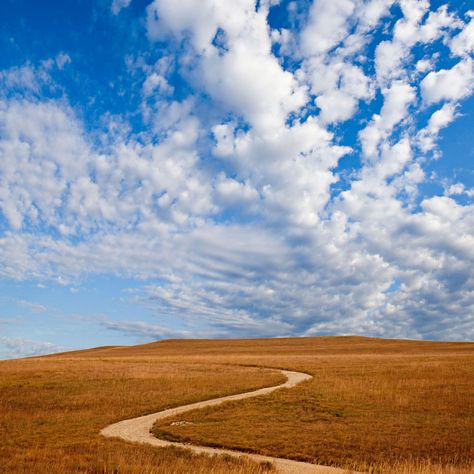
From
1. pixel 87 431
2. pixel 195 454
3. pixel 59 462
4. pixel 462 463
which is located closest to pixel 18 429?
pixel 87 431

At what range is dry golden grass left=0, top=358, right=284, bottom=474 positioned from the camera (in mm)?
14852

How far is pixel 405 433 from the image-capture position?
822 inches

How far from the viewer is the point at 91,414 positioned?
2694 centimetres

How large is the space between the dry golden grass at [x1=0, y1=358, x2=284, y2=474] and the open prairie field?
7cm

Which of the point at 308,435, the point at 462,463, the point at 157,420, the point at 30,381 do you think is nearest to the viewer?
the point at 462,463

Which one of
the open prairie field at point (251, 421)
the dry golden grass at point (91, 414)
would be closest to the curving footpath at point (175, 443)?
the open prairie field at point (251, 421)

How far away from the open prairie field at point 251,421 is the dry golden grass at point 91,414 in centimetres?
7

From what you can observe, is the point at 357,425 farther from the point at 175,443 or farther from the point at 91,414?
the point at 91,414

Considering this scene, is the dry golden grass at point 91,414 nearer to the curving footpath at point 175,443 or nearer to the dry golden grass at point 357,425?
the curving footpath at point 175,443

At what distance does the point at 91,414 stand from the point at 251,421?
9762 mm

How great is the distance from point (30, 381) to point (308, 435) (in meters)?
30.9

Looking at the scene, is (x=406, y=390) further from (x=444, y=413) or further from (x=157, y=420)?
(x=157, y=420)

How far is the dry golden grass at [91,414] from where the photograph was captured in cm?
1485

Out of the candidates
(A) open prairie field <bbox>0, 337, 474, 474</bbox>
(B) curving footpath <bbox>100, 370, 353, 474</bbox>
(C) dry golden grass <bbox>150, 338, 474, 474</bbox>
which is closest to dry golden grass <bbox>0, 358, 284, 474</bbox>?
(A) open prairie field <bbox>0, 337, 474, 474</bbox>
